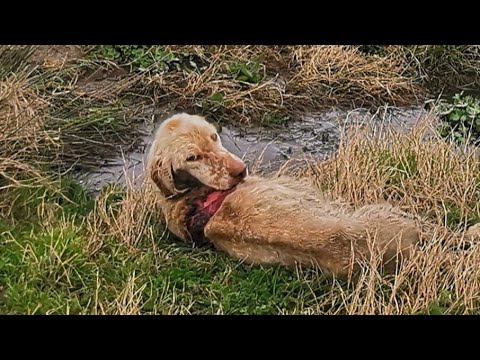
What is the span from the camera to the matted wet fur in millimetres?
2184

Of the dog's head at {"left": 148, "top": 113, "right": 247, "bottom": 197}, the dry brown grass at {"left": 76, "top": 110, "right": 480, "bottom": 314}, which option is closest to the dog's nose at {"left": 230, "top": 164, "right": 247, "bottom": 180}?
the dog's head at {"left": 148, "top": 113, "right": 247, "bottom": 197}

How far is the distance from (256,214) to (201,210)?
0.16 metres

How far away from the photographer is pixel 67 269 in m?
2.22

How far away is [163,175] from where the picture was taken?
92.0 inches

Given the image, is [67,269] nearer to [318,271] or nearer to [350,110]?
[318,271]

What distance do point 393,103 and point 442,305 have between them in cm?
69

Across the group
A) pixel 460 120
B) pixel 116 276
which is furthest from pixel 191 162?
pixel 460 120

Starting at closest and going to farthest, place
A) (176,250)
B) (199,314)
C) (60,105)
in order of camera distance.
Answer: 1. (199,314)
2. (176,250)
3. (60,105)

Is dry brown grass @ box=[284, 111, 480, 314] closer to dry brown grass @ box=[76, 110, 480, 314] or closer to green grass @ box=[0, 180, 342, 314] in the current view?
dry brown grass @ box=[76, 110, 480, 314]

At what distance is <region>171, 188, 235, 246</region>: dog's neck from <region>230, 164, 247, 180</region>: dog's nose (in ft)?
0.13

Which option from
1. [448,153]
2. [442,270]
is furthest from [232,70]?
[442,270]

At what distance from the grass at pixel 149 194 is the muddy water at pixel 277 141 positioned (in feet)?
0.11

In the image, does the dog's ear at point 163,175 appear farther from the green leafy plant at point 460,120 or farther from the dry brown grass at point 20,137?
the green leafy plant at point 460,120

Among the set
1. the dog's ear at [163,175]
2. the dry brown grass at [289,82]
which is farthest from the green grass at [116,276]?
the dry brown grass at [289,82]
